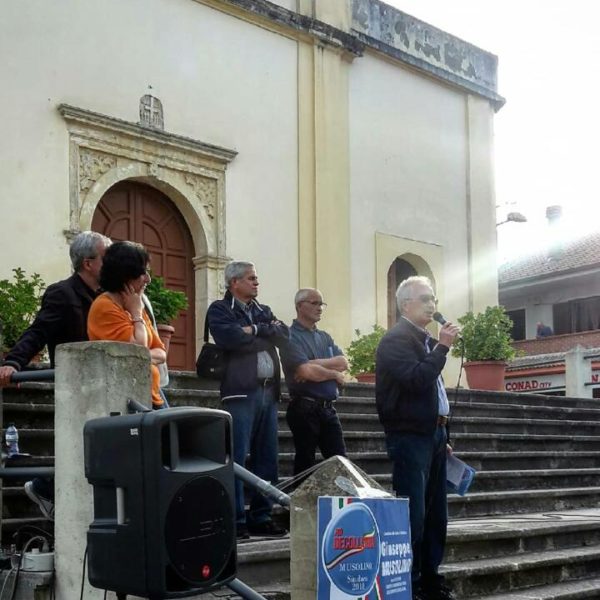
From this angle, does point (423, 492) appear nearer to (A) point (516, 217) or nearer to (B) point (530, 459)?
(B) point (530, 459)

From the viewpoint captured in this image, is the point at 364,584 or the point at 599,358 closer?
the point at 364,584

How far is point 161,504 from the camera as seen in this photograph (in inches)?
125

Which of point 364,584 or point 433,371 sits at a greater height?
point 433,371

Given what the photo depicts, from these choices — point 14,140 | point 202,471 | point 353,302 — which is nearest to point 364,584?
point 202,471

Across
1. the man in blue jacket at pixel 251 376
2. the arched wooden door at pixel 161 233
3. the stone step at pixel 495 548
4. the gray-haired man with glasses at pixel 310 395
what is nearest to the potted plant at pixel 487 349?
the arched wooden door at pixel 161 233

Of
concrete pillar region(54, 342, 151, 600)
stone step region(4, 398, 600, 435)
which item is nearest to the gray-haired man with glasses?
stone step region(4, 398, 600, 435)

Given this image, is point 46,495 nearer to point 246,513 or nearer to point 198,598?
point 198,598

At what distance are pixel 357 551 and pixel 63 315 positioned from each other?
1941mm

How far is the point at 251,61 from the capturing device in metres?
13.4

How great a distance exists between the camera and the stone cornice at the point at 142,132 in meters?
11.3

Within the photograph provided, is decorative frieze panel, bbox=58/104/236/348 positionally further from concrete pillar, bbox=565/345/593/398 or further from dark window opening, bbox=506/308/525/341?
dark window opening, bbox=506/308/525/341

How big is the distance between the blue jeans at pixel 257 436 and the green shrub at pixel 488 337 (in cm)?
727

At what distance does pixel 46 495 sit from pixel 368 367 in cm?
840

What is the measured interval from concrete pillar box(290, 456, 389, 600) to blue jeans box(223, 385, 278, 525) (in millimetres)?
1874
